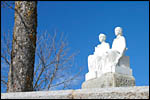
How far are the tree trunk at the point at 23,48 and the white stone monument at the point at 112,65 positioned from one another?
11.5 feet

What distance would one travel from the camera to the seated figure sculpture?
23.5 feet

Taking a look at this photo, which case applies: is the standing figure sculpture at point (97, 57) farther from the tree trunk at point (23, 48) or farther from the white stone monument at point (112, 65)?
the tree trunk at point (23, 48)

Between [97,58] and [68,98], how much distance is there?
202 inches

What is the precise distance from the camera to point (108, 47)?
743 cm

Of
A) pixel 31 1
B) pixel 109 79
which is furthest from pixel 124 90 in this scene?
pixel 109 79

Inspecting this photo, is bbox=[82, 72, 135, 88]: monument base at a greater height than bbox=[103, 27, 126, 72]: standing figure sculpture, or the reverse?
bbox=[103, 27, 126, 72]: standing figure sculpture

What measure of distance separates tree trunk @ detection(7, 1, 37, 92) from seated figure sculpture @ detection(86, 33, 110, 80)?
357 cm

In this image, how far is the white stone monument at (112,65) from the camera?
6.81m

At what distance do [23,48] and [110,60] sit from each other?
387 centimetres

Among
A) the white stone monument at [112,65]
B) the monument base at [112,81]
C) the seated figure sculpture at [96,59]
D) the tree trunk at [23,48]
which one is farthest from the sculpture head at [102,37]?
the tree trunk at [23,48]

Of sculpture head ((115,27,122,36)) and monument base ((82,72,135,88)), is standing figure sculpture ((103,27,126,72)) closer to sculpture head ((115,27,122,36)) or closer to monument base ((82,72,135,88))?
sculpture head ((115,27,122,36))

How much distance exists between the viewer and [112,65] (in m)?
6.92

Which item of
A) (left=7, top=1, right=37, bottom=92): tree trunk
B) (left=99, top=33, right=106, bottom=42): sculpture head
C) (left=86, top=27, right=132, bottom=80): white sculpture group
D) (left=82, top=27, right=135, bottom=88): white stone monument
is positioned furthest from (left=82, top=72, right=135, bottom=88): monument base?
(left=7, top=1, right=37, bottom=92): tree trunk

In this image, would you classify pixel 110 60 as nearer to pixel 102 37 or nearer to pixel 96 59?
pixel 96 59
